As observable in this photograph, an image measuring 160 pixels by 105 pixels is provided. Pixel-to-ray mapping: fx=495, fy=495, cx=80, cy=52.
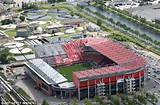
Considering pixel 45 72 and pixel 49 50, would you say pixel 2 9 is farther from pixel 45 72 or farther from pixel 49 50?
pixel 45 72

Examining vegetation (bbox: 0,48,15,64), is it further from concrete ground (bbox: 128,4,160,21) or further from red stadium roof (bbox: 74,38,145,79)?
concrete ground (bbox: 128,4,160,21)

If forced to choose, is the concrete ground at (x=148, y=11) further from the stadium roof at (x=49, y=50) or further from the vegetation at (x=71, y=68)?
the vegetation at (x=71, y=68)

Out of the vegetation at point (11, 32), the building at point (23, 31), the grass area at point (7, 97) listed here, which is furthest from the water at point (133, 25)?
the grass area at point (7, 97)

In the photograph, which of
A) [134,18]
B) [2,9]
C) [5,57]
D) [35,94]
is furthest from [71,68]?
[2,9]

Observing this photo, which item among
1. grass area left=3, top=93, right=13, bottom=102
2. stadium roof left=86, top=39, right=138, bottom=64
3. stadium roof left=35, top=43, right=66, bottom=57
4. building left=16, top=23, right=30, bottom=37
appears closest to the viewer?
grass area left=3, top=93, right=13, bottom=102

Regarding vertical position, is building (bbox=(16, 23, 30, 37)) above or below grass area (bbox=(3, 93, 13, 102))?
above

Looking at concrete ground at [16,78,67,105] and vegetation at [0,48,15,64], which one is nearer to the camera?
concrete ground at [16,78,67,105]

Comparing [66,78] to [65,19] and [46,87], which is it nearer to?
[46,87]

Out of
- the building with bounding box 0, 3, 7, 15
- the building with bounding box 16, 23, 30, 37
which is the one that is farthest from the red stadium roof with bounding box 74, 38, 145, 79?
the building with bounding box 0, 3, 7, 15
